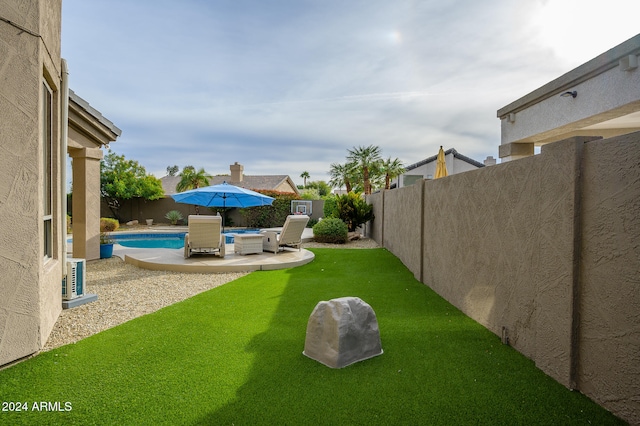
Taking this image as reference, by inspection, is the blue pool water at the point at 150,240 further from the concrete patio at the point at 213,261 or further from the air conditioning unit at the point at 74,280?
the air conditioning unit at the point at 74,280

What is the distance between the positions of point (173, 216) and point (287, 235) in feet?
67.5

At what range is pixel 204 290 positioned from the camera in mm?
7312

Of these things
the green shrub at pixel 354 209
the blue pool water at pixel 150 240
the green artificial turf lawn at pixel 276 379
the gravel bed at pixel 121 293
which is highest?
the green shrub at pixel 354 209

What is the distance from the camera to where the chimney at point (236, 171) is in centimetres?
3672

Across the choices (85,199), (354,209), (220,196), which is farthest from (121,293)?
(354,209)

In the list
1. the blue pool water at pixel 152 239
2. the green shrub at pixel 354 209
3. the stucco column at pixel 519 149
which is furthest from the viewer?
the blue pool water at pixel 152 239

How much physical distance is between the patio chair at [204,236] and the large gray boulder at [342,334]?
6.33 metres

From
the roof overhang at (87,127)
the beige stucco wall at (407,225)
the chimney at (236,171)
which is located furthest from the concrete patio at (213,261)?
the chimney at (236,171)

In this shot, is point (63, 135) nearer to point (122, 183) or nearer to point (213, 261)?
point (213, 261)

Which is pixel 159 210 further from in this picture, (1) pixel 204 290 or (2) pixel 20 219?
(2) pixel 20 219

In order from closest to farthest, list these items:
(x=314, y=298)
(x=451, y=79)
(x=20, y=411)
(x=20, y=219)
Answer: (x=20, y=411) < (x=20, y=219) < (x=314, y=298) < (x=451, y=79)

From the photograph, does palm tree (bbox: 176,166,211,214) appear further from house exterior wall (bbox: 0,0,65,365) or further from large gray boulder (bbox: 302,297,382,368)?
large gray boulder (bbox: 302,297,382,368)

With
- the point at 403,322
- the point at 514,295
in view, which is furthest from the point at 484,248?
the point at 403,322

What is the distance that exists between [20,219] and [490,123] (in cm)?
1244
